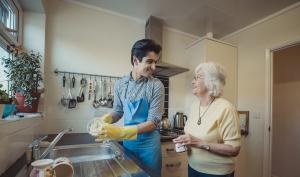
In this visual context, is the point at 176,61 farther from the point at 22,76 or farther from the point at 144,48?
the point at 22,76

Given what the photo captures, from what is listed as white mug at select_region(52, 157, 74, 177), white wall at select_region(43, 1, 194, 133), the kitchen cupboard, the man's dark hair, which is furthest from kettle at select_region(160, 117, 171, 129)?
white mug at select_region(52, 157, 74, 177)

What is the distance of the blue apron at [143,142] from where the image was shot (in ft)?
3.38

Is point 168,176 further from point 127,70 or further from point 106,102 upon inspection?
point 127,70

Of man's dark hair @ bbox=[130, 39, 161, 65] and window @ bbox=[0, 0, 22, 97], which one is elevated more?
window @ bbox=[0, 0, 22, 97]

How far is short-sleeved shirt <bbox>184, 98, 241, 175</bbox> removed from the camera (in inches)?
37.8

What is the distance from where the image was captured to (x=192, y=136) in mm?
1031

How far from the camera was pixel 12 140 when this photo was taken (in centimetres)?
87

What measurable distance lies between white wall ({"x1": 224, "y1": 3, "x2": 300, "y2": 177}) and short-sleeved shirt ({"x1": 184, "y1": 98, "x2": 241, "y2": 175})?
1410mm

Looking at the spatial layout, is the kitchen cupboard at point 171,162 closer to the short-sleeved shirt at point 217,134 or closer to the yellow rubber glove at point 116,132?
the short-sleeved shirt at point 217,134

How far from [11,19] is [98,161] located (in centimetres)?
136

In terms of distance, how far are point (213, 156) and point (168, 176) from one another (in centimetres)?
97

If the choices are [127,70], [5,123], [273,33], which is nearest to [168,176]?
[127,70]

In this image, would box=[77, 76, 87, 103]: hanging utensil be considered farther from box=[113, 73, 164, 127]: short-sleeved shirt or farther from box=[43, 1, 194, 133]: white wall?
box=[113, 73, 164, 127]: short-sleeved shirt

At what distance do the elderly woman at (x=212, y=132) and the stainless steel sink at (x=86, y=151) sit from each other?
0.52 metres
